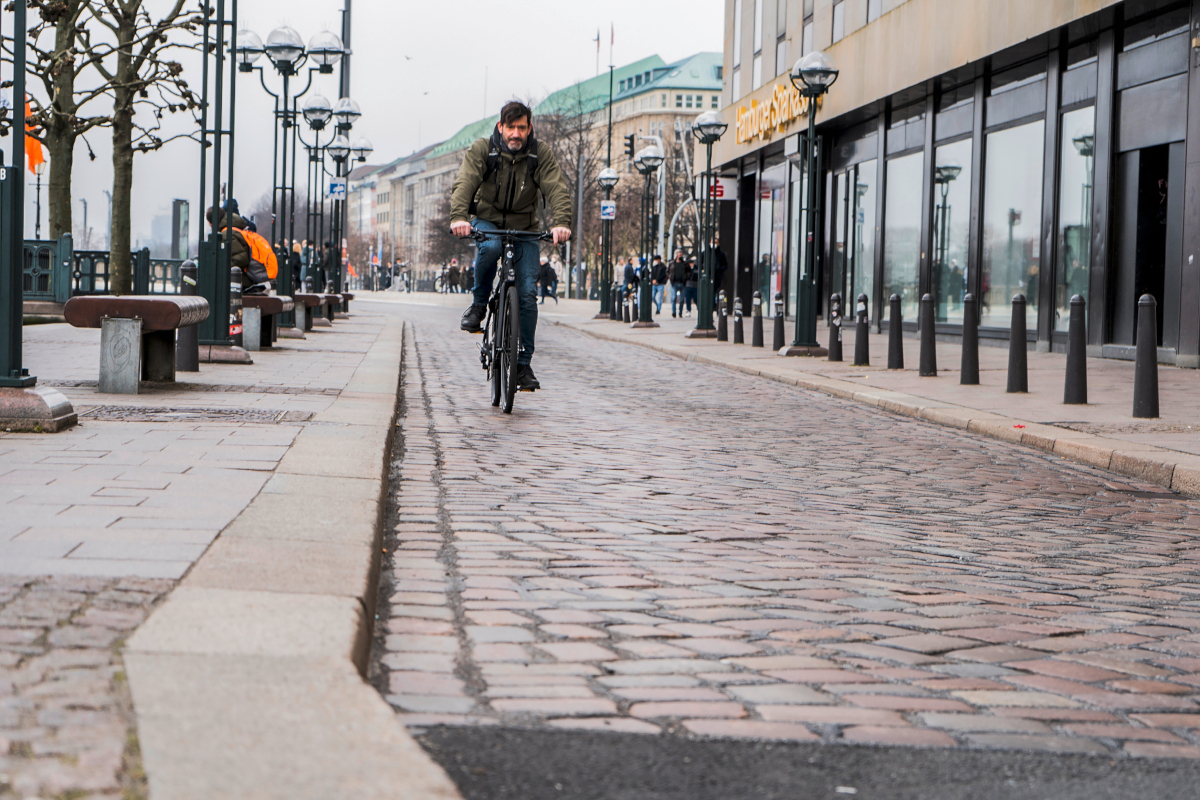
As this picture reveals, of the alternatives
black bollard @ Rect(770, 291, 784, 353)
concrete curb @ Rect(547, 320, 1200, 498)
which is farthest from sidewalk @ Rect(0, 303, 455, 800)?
black bollard @ Rect(770, 291, 784, 353)

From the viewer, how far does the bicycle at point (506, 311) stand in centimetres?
943

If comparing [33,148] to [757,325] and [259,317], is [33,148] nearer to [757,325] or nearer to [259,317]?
[259,317]

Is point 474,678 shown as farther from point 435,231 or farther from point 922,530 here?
point 435,231

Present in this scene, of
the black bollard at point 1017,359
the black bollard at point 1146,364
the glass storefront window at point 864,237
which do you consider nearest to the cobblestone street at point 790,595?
the black bollard at point 1146,364

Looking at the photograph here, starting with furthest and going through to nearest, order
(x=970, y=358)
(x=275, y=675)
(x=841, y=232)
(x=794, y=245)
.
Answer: (x=794, y=245) < (x=841, y=232) < (x=970, y=358) < (x=275, y=675)

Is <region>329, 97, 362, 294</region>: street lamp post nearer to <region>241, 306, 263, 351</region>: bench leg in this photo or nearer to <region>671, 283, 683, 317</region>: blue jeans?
<region>671, 283, 683, 317</region>: blue jeans

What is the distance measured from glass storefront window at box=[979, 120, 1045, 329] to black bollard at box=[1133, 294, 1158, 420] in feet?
34.5

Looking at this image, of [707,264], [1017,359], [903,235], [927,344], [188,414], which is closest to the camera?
[188,414]

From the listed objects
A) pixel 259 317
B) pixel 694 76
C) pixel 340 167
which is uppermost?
pixel 694 76

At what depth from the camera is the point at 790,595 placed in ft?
14.5

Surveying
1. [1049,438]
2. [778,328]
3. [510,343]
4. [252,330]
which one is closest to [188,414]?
[510,343]

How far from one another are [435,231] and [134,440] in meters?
98.6

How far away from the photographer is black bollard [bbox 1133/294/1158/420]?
31.9ft

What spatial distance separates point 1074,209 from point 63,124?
15.8 m
